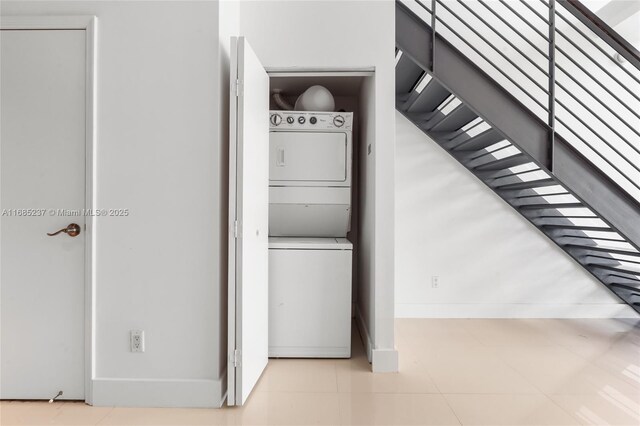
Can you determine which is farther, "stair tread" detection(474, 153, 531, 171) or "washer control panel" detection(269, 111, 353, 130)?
"washer control panel" detection(269, 111, 353, 130)

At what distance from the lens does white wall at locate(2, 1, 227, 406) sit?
1.97 m

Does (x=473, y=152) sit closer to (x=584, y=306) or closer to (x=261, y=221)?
(x=584, y=306)

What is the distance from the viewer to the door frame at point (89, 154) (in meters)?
1.95

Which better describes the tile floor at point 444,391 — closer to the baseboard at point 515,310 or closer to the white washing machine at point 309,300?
the white washing machine at point 309,300

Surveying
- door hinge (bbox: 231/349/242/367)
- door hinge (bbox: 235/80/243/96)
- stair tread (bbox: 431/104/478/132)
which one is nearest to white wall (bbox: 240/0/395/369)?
door hinge (bbox: 235/80/243/96)

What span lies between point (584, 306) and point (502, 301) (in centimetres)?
77

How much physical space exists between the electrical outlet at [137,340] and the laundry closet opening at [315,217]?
83 centimetres

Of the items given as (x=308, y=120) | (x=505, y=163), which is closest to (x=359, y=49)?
(x=308, y=120)

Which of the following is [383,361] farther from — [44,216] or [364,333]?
[44,216]

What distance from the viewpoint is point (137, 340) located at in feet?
6.43

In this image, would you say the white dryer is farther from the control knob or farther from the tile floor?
the tile floor

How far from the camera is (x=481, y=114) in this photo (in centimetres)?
249

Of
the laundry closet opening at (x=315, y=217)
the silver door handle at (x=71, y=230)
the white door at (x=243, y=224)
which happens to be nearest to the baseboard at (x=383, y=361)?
the laundry closet opening at (x=315, y=217)

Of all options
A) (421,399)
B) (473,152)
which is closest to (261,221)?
(421,399)
